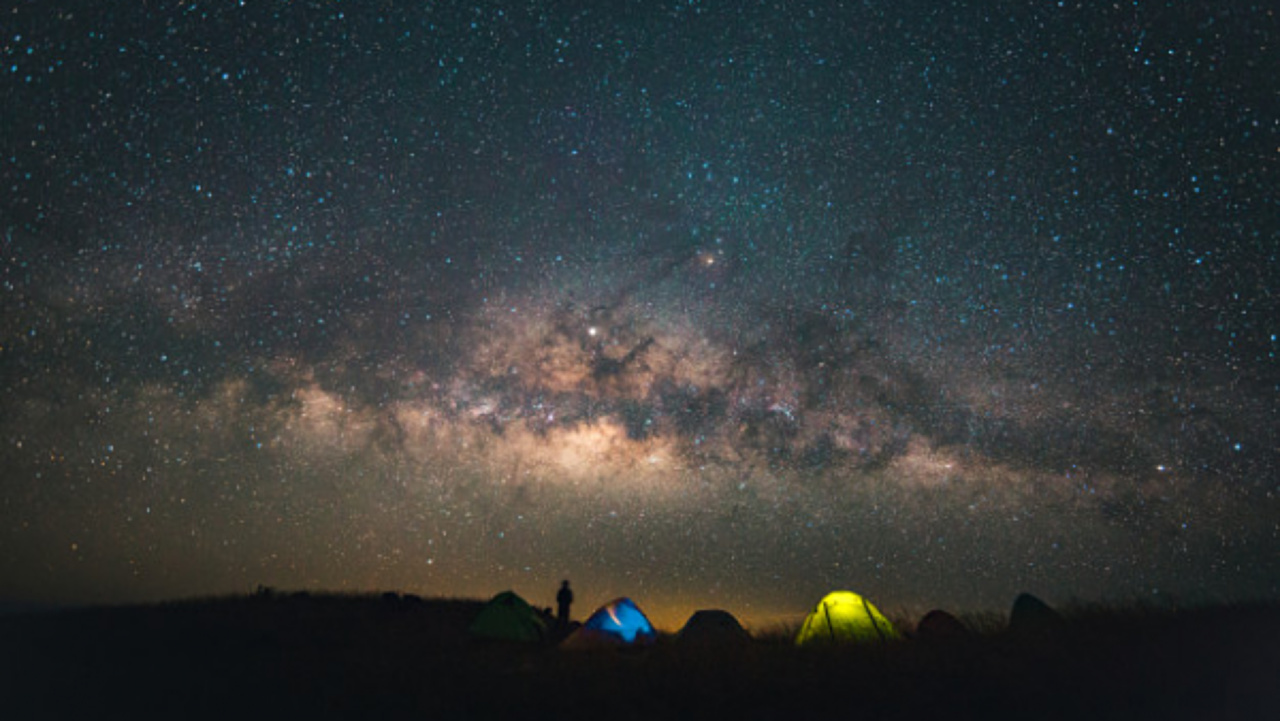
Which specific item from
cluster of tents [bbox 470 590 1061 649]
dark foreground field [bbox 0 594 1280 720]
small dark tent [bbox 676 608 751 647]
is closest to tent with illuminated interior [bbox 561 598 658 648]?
cluster of tents [bbox 470 590 1061 649]

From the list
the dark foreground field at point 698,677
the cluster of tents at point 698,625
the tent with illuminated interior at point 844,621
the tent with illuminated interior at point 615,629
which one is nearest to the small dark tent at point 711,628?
the cluster of tents at point 698,625

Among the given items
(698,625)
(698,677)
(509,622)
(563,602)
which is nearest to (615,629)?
(698,625)

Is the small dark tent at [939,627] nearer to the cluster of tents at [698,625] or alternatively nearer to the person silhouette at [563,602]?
the cluster of tents at [698,625]

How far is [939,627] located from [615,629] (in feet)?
25.4

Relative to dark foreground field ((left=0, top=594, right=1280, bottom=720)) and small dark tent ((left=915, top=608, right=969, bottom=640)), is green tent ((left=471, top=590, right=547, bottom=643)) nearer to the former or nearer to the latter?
dark foreground field ((left=0, top=594, right=1280, bottom=720))

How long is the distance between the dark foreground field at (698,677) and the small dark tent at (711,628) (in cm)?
129

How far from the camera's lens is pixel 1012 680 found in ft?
29.1

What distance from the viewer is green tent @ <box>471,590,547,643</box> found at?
58.9 ft

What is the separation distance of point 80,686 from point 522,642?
921cm

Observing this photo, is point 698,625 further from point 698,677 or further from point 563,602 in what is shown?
point 698,677

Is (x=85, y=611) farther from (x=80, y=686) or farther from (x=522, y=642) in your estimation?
(x=522, y=642)

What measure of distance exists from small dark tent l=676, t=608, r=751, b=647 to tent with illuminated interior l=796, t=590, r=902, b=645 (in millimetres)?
1613

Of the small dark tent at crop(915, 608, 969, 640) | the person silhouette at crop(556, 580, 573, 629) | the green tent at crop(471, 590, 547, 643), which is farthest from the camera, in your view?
the person silhouette at crop(556, 580, 573, 629)

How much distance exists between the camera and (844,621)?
16062mm
